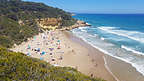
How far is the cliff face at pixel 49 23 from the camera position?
127ft

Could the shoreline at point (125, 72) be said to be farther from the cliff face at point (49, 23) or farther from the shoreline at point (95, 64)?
the cliff face at point (49, 23)

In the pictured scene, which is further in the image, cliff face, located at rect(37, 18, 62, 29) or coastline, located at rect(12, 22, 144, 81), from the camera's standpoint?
cliff face, located at rect(37, 18, 62, 29)

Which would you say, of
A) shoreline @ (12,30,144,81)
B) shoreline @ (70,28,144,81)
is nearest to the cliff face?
shoreline @ (12,30,144,81)

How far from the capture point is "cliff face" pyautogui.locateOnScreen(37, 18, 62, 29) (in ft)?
127

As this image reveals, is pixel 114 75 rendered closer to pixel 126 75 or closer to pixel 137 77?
pixel 126 75

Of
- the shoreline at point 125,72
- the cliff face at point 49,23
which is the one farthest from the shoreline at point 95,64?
the cliff face at point 49,23

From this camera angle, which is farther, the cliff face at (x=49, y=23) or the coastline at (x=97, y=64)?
the cliff face at (x=49, y=23)

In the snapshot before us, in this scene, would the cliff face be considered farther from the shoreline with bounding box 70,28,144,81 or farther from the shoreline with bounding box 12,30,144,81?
the shoreline with bounding box 70,28,144,81

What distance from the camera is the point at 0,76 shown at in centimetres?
382

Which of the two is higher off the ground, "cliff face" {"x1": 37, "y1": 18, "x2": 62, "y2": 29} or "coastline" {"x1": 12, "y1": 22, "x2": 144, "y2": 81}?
"cliff face" {"x1": 37, "y1": 18, "x2": 62, "y2": 29}

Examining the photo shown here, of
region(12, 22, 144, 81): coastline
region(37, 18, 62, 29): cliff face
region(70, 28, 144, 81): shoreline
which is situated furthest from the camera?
region(37, 18, 62, 29): cliff face

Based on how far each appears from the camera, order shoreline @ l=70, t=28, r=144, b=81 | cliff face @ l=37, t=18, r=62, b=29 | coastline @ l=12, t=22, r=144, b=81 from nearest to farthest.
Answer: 1. shoreline @ l=70, t=28, r=144, b=81
2. coastline @ l=12, t=22, r=144, b=81
3. cliff face @ l=37, t=18, r=62, b=29

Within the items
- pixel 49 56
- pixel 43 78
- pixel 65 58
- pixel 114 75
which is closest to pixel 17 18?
pixel 49 56

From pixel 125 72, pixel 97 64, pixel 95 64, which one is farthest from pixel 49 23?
pixel 125 72
